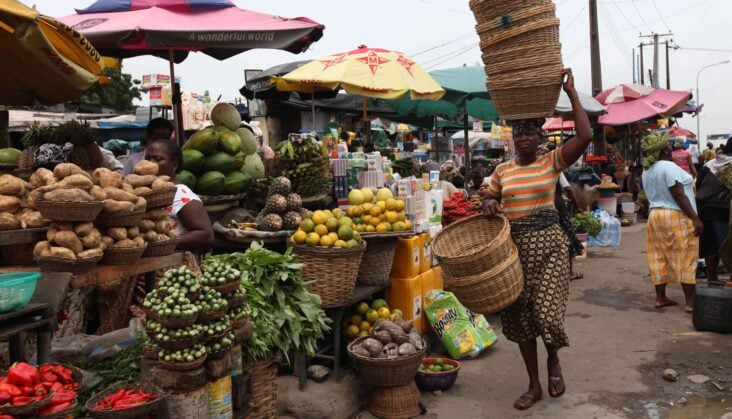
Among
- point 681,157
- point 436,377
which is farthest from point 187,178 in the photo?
point 681,157

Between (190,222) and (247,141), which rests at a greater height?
(247,141)

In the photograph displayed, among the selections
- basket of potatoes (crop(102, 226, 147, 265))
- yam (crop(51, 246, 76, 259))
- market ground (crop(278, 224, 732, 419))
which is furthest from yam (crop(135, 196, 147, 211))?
market ground (crop(278, 224, 732, 419))

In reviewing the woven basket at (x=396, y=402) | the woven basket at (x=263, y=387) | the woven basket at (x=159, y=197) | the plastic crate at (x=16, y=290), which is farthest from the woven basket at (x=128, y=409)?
the woven basket at (x=396, y=402)

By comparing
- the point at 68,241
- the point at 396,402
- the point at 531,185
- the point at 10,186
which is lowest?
the point at 396,402

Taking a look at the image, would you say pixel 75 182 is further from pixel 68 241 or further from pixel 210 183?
pixel 210 183

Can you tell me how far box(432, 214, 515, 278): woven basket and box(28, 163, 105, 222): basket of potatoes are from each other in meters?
2.41

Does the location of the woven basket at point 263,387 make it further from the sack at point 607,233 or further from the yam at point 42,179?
the sack at point 607,233

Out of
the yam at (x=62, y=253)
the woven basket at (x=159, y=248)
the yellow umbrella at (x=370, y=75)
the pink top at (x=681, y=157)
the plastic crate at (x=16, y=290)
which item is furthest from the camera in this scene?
the pink top at (x=681, y=157)

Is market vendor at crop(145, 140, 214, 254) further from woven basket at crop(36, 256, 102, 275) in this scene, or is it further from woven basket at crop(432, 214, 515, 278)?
woven basket at crop(432, 214, 515, 278)

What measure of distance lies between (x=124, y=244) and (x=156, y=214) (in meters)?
0.45

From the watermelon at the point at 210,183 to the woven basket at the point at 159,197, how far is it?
1.91 meters

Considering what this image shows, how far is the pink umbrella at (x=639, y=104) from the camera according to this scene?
17.3 meters

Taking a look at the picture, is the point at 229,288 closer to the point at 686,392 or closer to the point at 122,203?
the point at 122,203

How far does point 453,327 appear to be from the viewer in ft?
20.1
